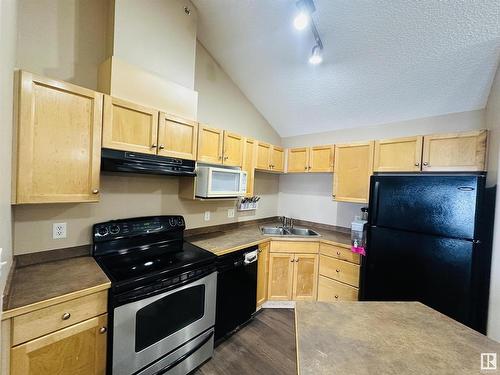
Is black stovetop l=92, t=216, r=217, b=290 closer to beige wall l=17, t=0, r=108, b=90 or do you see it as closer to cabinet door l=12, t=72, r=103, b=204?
cabinet door l=12, t=72, r=103, b=204

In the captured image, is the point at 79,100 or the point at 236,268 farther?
the point at 236,268

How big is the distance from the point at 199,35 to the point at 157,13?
0.62 meters

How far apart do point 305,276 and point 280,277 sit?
306 millimetres

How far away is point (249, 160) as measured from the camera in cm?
266

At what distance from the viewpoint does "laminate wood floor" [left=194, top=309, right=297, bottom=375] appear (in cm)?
179

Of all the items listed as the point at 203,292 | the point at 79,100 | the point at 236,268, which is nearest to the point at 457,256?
the point at 236,268

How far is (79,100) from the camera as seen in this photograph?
1.37 m

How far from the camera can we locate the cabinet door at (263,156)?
2.79 m

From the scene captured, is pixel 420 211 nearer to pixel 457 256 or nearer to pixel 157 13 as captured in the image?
pixel 457 256

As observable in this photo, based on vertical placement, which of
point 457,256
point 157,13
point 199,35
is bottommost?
point 457,256

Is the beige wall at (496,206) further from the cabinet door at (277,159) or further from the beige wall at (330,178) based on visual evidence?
the cabinet door at (277,159)

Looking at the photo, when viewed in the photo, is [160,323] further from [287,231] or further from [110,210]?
[287,231]

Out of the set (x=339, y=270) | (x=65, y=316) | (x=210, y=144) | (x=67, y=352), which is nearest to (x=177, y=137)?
(x=210, y=144)

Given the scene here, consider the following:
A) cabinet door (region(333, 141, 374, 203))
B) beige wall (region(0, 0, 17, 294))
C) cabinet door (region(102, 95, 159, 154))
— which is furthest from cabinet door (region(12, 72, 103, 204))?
cabinet door (region(333, 141, 374, 203))
